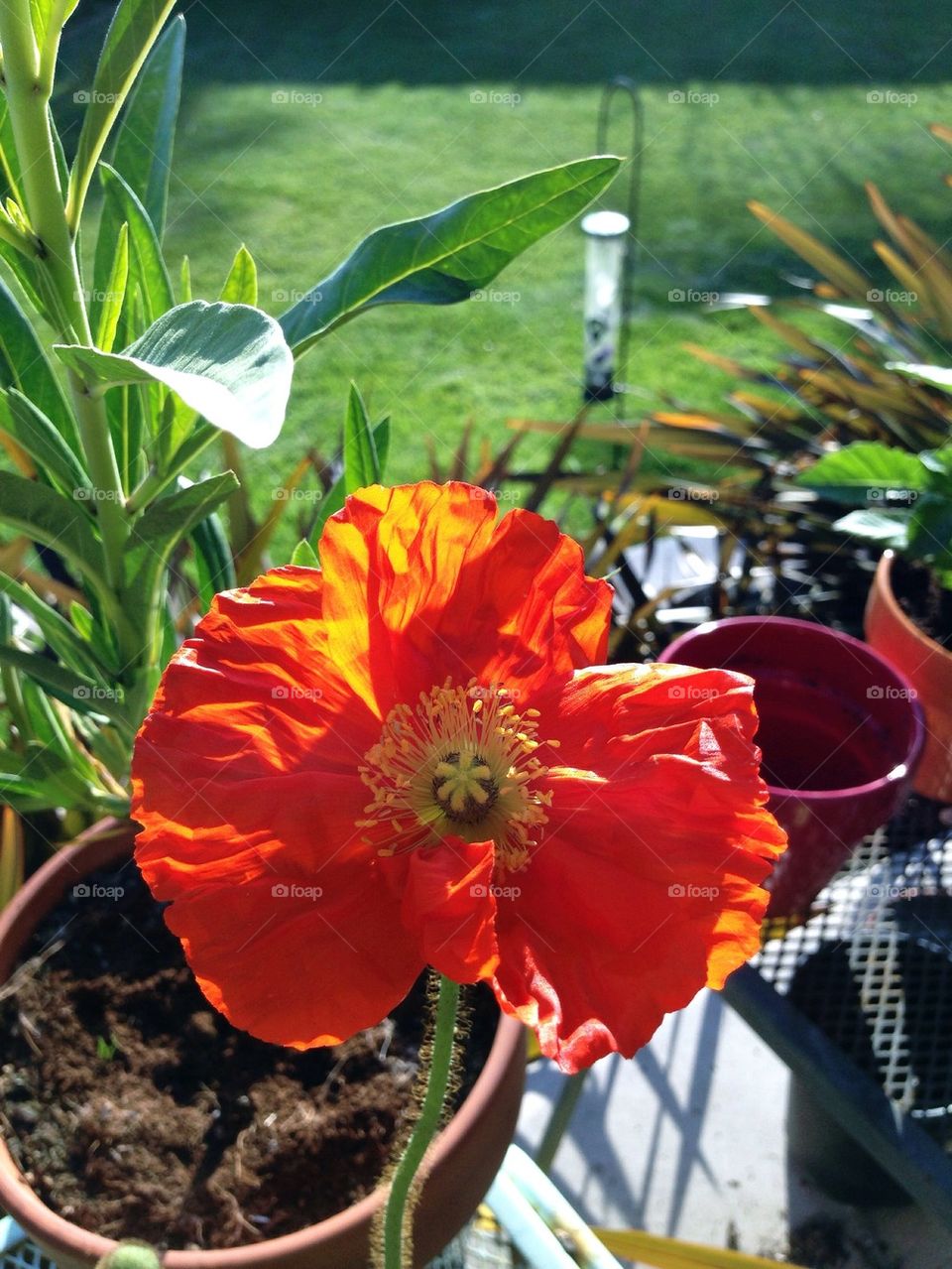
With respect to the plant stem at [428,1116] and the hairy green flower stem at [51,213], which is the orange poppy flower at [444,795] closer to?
the plant stem at [428,1116]

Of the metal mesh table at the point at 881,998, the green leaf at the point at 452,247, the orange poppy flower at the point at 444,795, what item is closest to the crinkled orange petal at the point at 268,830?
the orange poppy flower at the point at 444,795

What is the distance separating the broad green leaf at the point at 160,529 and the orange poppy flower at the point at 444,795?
16cm

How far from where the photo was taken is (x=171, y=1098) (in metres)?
0.83

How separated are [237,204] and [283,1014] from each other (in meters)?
3.42

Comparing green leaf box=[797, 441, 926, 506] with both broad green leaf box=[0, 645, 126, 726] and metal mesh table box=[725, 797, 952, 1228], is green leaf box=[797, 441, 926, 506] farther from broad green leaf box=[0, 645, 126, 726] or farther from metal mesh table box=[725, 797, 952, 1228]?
broad green leaf box=[0, 645, 126, 726]

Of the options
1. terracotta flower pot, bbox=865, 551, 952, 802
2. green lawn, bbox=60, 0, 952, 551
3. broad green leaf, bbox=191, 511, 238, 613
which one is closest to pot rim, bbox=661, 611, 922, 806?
terracotta flower pot, bbox=865, 551, 952, 802

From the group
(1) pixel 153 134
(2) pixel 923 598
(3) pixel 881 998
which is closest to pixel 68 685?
(1) pixel 153 134

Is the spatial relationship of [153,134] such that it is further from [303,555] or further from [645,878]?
[645,878]

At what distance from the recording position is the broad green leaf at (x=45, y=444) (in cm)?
68

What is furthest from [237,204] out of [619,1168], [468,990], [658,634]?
[468,990]

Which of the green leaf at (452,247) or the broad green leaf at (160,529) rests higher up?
the green leaf at (452,247)

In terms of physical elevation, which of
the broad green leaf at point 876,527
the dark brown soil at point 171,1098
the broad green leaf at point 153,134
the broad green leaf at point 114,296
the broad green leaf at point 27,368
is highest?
the broad green leaf at point 153,134

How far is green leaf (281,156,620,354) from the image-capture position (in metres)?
0.66

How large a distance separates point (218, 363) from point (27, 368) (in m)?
0.38
